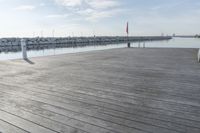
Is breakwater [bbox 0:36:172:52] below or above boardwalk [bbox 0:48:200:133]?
above

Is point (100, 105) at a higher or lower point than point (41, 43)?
lower

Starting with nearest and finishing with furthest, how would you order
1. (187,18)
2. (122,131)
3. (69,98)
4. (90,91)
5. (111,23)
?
(122,131), (69,98), (90,91), (187,18), (111,23)

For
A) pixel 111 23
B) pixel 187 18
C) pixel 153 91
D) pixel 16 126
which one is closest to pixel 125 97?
pixel 153 91

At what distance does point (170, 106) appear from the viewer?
246cm

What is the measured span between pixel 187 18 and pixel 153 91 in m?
17.5

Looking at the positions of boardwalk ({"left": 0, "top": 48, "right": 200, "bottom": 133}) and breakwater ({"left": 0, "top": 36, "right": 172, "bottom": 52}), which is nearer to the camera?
boardwalk ({"left": 0, "top": 48, "right": 200, "bottom": 133})

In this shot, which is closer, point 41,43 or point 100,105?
point 100,105

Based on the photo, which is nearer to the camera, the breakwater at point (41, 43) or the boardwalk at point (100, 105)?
the boardwalk at point (100, 105)

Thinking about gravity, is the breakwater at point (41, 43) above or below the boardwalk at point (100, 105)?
above

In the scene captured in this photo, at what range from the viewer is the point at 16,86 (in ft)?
11.2

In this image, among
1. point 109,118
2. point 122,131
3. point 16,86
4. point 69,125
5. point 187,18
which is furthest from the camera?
point 187,18

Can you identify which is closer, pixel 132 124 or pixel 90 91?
pixel 132 124

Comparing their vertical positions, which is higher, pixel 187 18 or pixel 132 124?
pixel 187 18

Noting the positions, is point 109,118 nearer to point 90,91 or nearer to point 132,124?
point 132,124
